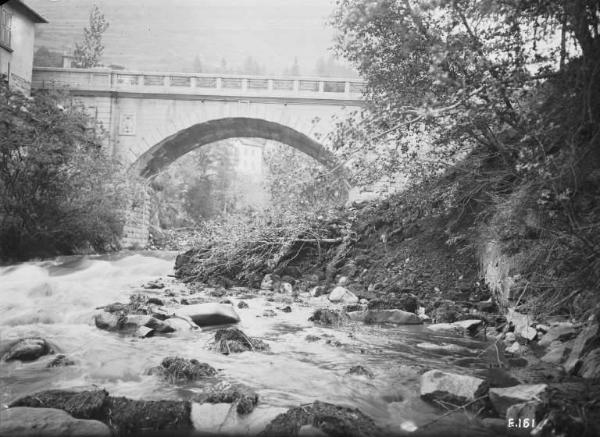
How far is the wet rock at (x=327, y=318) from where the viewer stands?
502 cm

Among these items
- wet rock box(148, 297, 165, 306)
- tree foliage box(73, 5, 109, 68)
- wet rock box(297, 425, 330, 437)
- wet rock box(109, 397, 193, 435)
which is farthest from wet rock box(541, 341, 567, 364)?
tree foliage box(73, 5, 109, 68)

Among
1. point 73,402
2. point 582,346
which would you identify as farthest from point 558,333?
point 73,402

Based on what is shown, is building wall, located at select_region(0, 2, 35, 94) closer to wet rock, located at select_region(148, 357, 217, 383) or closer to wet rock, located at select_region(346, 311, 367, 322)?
wet rock, located at select_region(346, 311, 367, 322)

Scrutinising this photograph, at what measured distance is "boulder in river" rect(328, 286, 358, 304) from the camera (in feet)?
21.7

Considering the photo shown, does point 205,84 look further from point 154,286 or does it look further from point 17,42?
point 154,286

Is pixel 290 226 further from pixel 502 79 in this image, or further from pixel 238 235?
pixel 502 79

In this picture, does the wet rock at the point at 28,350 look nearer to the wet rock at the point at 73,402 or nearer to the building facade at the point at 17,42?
the wet rock at the point at 73,402

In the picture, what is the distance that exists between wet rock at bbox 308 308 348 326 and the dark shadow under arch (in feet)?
55.3

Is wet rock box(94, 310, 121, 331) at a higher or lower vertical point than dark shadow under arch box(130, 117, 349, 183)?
lower

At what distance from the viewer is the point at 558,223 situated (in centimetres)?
352

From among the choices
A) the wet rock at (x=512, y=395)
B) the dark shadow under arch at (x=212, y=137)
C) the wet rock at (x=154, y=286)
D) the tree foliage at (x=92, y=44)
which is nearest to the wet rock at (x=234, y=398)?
the wet rock at (x=512, y=395)

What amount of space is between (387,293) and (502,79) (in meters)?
3.58

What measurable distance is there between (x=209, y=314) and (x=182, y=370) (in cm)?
198

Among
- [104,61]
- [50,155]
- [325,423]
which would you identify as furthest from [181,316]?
[104,61]
